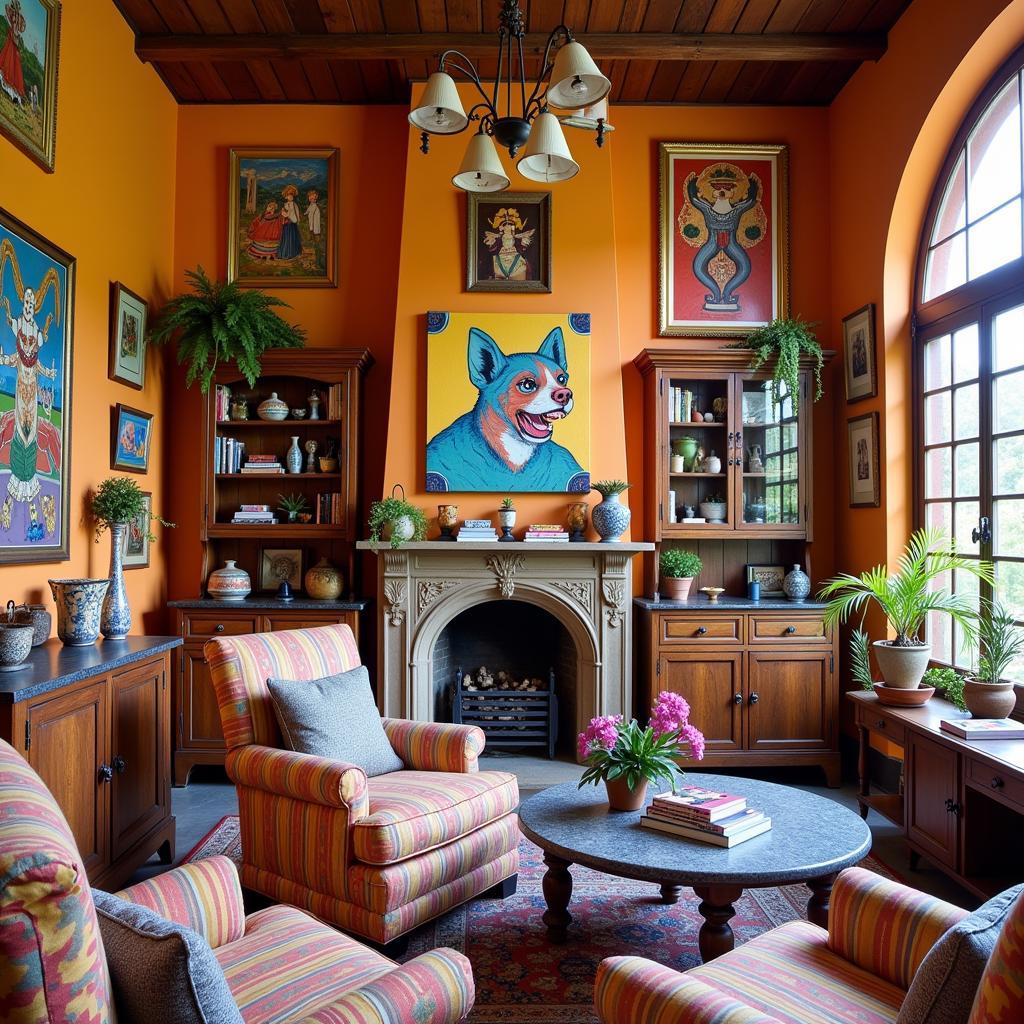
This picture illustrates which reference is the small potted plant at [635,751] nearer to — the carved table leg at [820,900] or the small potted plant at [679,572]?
the carved table leg at [820,900]

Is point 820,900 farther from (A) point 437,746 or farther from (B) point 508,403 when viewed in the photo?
(B) point 508,403

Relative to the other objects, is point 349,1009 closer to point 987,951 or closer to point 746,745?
point 987,951

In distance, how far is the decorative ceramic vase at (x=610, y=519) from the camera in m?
4.60

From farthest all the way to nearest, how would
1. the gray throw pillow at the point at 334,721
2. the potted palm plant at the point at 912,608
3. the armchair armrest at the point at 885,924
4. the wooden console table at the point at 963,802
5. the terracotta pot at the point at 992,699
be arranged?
the potted palm plant at the point at 912,608
the terracotta pot at the point at 992,699
the gray throw pillow at the point at 334,721
the wooden console table at the point at 963,802
the armchair armrest at the point at 885,924

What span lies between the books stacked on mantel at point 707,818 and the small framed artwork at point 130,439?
3.18m

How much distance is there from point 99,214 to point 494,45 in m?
2.23

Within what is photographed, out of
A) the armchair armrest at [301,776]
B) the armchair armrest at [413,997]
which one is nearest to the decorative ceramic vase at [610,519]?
the armchair armrest at [301,776]

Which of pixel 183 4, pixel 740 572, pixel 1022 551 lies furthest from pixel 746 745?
pixel 183 4

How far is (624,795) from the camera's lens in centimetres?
262

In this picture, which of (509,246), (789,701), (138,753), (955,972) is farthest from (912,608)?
(138,753)

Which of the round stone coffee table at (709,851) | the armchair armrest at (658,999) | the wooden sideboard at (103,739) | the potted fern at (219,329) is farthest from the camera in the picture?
the potted fern at (219,329)

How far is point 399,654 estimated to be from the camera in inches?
180

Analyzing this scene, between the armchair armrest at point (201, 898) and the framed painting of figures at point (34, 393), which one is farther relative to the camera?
the framed painting of figures at point (34, 393)

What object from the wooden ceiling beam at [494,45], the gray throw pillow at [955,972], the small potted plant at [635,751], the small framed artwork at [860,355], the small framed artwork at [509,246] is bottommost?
the small potted plant at [635,751]
